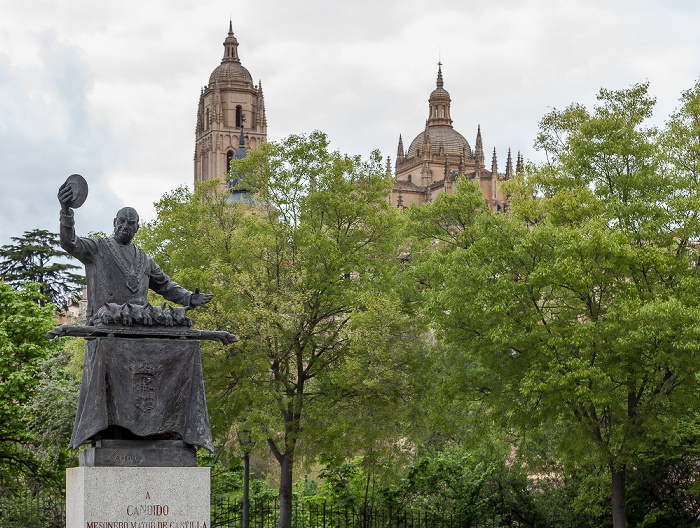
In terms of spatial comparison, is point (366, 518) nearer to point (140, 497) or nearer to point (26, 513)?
point (26, 513)

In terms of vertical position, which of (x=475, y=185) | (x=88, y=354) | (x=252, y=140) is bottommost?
(x=88, y=354)

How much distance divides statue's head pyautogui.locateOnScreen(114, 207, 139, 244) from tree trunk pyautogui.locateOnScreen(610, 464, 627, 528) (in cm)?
1603

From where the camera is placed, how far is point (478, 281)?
23969 millimetres

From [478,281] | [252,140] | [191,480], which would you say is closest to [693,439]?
[478,281]

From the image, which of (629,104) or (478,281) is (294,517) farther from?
(629,104)

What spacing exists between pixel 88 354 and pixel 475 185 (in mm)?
22656

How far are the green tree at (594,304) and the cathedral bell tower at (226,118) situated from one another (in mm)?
103066

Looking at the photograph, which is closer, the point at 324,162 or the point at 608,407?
the point at 608,407

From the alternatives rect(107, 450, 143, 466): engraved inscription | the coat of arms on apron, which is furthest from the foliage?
rect(107, 450, 143, 466): engraved inscription

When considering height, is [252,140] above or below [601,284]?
above

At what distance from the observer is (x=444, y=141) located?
4958 inches

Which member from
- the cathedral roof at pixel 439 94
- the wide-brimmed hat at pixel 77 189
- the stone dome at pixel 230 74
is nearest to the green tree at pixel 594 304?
the wide-brimmed hat at pixel 77 189

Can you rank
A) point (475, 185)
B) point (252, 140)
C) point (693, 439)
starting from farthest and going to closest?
point (252, 140) < point (475, 185) < point (693, 439)

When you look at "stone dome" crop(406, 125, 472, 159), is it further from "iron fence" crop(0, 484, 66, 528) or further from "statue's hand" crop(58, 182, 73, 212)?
"statue's hand" crop(58, 182, 73, 212)
